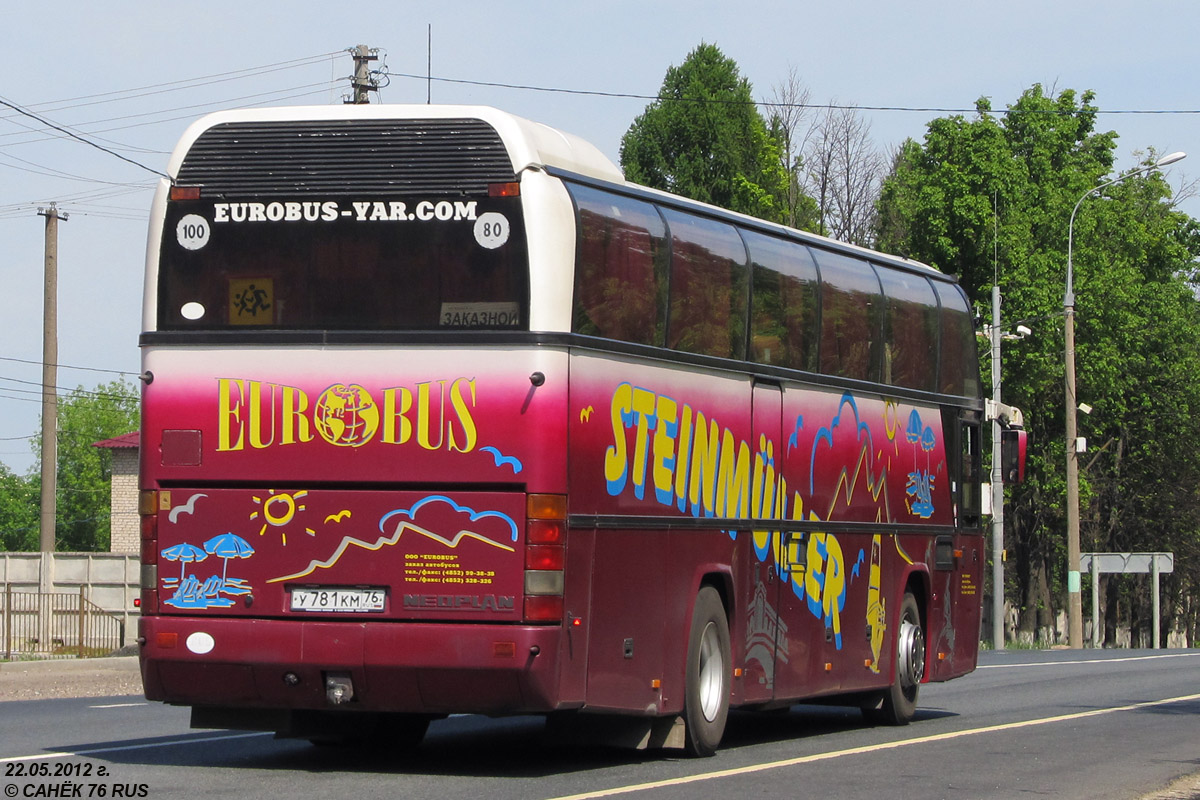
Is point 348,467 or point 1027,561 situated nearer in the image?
point 348,467

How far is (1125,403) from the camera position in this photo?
5838 cm

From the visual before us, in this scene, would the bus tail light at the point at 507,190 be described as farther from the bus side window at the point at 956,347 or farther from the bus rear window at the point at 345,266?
the bus side window at the point at 956,347

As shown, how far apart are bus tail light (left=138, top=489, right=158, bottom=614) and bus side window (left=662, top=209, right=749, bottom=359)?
3355 millimetres

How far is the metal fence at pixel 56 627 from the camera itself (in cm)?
3428

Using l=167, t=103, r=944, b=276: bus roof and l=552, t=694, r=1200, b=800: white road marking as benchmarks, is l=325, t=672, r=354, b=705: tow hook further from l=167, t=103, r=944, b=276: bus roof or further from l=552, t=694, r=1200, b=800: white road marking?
l=167, t=103, r=944, b=276: bus roof

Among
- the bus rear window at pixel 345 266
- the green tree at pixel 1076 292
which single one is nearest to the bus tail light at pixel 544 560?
the bus rear window at pixel 345 266

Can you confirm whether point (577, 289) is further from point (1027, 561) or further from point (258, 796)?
point (1027, 561)

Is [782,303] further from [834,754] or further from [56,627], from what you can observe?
[56,627]

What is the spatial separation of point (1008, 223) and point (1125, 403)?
9081 mm

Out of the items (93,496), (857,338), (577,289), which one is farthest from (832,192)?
(93,496)

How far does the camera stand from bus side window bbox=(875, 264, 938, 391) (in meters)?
15.9

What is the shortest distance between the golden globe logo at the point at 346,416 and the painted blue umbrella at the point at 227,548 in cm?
79

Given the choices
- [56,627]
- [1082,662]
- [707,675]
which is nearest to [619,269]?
[707,675]

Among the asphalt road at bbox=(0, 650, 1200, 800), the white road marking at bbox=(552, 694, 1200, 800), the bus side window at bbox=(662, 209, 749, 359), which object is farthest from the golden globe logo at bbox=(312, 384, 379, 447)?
the white road marking at bbox=(552, 694, 1200, 800)
